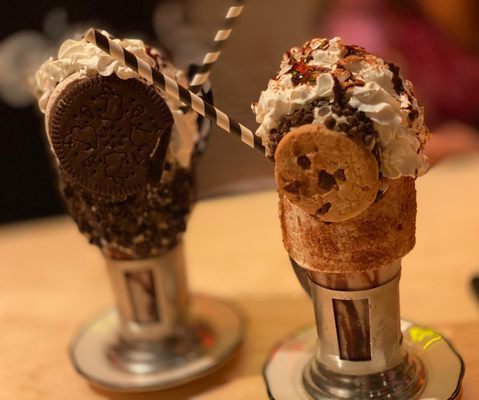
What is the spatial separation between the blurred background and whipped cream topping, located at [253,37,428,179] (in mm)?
1176

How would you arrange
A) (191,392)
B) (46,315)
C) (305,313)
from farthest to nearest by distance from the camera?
(46,315) < (305,313) < (191,392)

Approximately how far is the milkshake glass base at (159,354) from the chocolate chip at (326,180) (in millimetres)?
510

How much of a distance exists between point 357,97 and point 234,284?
76 cm

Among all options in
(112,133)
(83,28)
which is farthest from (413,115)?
(83,28)

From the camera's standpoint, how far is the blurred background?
2137 mm

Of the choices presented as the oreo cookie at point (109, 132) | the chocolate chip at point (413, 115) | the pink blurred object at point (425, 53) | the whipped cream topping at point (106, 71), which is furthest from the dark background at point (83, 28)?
the chocolate chip at point (413, 115)

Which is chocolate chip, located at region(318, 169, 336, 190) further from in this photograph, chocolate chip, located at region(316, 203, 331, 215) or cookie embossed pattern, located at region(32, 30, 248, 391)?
cookie embossed pattern, located at region(32, 30, 248, 391)

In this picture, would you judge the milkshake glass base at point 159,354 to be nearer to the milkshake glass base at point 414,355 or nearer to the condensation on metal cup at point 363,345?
the milkshake glass base at point 414,355

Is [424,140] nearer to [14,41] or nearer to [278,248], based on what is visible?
Answer: [278,248]

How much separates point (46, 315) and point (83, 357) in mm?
247

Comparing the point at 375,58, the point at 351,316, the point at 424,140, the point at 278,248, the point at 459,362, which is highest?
the point at 375,58

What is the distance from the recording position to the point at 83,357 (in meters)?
1.27

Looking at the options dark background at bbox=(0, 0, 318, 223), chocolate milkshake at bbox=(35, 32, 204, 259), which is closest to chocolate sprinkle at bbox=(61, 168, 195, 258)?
chocolate milkshake at bbox=(35, 32, 204, 259)

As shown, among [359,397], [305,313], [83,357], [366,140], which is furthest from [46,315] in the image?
[366,140]
